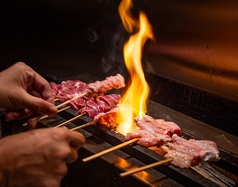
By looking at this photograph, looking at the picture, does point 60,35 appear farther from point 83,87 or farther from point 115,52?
point 83,87

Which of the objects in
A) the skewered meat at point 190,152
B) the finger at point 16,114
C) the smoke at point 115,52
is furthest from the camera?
the smoke at point 115,52

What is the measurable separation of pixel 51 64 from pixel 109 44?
4.14ft

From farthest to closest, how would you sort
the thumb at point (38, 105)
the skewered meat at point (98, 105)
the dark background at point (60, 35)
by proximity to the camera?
the dark background at point (60, 35), the skewered meat at point (98, 105), the thumb at point (38, 105)

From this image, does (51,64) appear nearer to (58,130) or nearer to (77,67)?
(77,67)

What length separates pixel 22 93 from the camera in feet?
11.6

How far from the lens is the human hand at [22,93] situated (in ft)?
11.3

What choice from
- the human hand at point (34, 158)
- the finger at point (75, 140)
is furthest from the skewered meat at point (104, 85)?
the human hand at point (34, 158)

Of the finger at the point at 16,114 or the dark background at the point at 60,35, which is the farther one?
the dark background at the point at 60,35

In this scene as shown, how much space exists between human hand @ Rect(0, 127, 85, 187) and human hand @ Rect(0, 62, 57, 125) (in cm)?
69

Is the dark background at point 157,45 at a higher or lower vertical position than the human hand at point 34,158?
higher

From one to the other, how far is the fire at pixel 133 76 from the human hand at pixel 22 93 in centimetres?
110

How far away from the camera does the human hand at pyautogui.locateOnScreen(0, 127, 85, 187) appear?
2.67 meters

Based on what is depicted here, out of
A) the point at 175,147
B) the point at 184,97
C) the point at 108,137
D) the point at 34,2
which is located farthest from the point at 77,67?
the point at 175,147

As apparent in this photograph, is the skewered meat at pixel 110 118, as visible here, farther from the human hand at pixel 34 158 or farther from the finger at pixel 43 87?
the human hand at pixel 34 158
